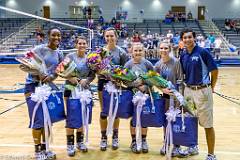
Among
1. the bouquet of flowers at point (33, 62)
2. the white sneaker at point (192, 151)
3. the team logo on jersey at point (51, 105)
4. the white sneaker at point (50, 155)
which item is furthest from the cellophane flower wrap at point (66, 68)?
the white sneaker at point (192, 151)

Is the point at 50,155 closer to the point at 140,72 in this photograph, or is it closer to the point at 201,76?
the point at 140,72

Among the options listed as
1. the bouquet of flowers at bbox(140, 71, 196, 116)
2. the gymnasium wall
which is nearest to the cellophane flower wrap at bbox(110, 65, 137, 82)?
the bouquet of flowers at bbox(140, 71, 196, 116)

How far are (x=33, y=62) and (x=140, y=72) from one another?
1.24 metres

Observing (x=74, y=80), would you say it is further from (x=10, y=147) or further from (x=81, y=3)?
(x=81, y=3)

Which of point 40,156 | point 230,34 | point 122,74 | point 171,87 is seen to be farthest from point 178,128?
point 230,34

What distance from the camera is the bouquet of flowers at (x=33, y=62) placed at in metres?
4.14

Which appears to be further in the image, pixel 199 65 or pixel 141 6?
pixel 141 6

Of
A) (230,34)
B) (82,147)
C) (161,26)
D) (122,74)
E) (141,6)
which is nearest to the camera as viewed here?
(122,74)

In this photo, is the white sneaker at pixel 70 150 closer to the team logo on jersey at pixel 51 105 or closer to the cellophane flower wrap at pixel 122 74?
the team logo on jersey at pixel 51 105

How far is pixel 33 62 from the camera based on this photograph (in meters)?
4.14

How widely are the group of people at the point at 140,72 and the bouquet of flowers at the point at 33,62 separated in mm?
54

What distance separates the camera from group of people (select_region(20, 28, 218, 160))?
418 centimetres

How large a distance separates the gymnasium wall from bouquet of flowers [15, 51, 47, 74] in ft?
79.8

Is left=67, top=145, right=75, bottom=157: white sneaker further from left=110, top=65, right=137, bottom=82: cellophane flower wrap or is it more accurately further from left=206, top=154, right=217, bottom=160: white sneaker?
left=206, top=154, right=217, bottom=160: white sneaker
